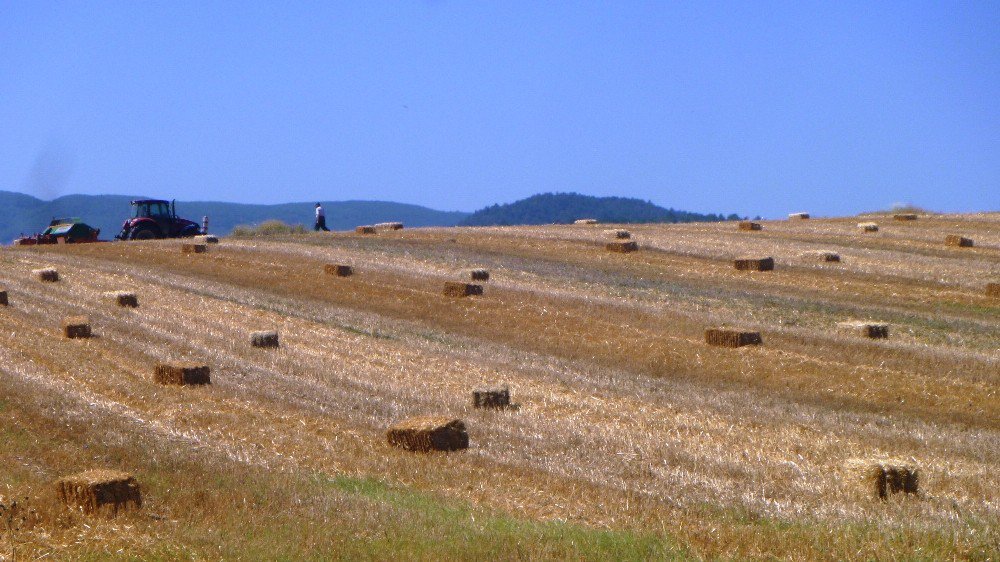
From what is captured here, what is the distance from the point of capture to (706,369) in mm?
21484

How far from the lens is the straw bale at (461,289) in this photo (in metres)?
28.3

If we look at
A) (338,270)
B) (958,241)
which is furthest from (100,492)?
(958,241)

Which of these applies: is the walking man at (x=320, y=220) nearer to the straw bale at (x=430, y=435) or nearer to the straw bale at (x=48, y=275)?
the straw bale at (x=48, y=275)

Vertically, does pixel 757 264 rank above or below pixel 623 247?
below

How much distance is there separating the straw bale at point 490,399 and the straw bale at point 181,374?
3986mm

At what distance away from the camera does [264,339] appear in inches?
831

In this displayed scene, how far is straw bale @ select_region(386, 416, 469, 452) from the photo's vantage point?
12805mm

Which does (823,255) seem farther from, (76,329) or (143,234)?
(143,234)

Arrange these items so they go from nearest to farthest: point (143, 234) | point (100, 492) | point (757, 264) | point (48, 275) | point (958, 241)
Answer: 1. point (100, 492)
2. point (48, 275)
3. point (757, 264)
4. point (958, 241)
5. point (143, 234)

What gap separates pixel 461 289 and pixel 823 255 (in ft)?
43.7

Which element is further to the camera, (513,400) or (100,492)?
(513,400)

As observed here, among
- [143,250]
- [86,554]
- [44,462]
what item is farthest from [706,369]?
[143,250]

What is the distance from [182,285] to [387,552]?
23269 mm

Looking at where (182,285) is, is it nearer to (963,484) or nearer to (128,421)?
(128,421)
